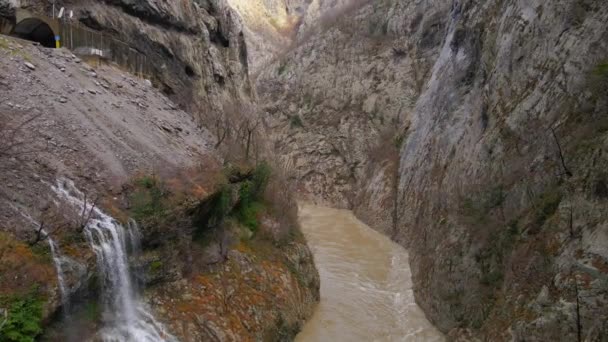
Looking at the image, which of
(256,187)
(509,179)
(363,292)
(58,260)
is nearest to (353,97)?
(363,292)

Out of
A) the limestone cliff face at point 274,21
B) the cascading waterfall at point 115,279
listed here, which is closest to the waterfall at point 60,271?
the cascading waterfall at point 115,279

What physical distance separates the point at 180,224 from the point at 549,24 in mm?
14170

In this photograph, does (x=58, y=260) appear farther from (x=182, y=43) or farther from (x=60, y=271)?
(x=182, y=43)

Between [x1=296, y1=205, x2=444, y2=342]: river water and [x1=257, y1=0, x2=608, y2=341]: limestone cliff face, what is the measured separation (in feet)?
2.76

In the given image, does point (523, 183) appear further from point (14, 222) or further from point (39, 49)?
point (39, 49)

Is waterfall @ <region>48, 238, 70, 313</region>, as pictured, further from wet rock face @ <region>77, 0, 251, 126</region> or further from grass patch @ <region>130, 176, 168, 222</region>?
wet rock face @ <region>77, 0, 251, 126</region>

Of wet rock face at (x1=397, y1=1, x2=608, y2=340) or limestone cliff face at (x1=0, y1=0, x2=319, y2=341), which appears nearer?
limestone cliff face at (x1=0, y1=0, x2=319, y2=341)

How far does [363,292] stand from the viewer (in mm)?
20250

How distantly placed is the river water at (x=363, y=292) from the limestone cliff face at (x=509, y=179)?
0.84m

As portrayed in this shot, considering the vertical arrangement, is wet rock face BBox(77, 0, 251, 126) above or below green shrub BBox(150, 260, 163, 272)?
above

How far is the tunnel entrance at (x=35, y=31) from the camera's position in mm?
17516

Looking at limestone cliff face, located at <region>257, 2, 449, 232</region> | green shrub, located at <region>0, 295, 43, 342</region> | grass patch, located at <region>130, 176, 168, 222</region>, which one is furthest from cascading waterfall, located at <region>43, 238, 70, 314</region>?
limestone cliff face, located at <region>257, 2, 449, 232</region>

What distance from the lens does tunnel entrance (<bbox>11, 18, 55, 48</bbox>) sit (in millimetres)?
17516

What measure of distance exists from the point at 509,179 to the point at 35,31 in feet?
64.1
